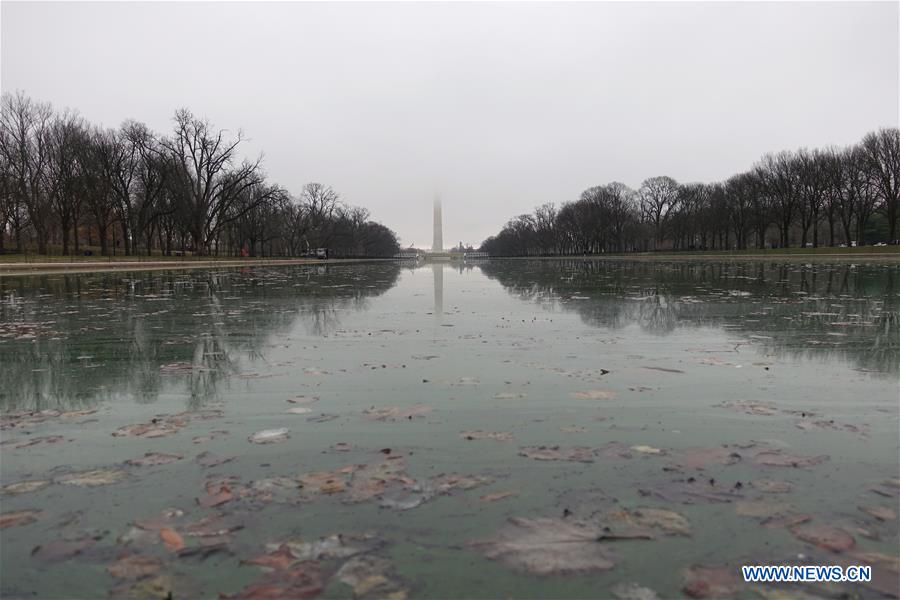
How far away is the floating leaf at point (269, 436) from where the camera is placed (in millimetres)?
4804

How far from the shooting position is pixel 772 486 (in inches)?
152

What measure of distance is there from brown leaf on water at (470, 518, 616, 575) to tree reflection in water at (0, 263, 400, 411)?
13.8 ft

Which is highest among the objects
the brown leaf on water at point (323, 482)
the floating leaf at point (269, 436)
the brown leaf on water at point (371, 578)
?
the floating leaf at point (269, 436)

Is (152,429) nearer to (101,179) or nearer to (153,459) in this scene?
(153,459)

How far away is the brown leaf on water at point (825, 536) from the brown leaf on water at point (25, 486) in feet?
16.3

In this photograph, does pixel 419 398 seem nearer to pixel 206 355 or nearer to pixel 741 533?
pixel 741 533

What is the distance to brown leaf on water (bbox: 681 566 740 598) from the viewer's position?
273 cm

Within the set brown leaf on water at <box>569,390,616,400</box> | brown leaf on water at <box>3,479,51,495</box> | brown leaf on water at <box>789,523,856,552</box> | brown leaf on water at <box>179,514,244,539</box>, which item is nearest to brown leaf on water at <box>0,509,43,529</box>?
brown leaf on water at <box>3,479,51,495</box>

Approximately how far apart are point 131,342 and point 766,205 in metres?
83.1

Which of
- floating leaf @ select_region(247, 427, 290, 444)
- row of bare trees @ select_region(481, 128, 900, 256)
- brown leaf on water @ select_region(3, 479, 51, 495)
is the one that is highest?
row of bare trees @ select_region(481, 128, 900, 256)

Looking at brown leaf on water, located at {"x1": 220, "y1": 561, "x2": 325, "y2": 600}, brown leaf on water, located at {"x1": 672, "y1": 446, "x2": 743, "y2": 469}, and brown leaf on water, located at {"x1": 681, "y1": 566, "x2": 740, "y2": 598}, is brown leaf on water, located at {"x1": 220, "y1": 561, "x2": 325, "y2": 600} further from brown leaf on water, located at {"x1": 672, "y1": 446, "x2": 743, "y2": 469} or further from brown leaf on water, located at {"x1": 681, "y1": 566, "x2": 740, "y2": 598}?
brown leaf on water, located at {"x1": 672, "y1": 446, "x2": 743, "y2": 469}

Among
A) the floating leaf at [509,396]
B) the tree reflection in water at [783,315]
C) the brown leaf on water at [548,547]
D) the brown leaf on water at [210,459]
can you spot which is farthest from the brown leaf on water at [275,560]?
the tree reflection in water at [783,315]

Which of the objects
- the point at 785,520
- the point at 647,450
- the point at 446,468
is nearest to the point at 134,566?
the point at 446,468

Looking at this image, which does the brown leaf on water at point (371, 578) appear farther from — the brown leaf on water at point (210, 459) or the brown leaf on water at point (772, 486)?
the brown leaf on water at point (772, 486)
